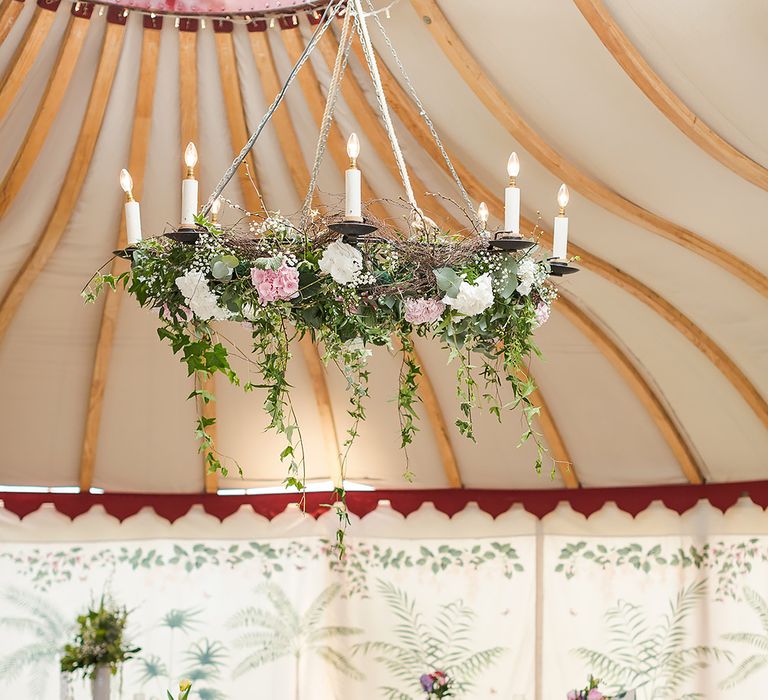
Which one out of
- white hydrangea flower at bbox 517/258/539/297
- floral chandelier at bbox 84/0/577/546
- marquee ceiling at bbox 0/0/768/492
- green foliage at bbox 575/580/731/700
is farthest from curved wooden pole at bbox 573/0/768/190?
green foliage at bbox 575/580/731/700

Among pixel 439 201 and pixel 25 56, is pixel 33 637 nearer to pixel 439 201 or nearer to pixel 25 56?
pixel 439 201

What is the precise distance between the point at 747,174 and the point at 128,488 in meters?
4.16

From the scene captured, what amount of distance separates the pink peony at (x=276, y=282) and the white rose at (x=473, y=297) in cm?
39

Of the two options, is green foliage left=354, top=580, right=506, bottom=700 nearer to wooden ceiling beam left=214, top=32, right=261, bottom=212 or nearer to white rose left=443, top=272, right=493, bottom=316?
wooden ceiling beam left=214, top=32, right=261, bottom=212

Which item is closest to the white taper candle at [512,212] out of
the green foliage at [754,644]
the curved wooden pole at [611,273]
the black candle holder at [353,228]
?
the black candle holder at [353,228]

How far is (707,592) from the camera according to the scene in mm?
6062

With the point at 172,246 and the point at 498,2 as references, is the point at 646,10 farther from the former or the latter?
the point at 172,246

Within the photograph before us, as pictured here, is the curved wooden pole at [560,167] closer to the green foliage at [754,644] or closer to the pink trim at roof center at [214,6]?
the pink trim at roof center at [214,6]

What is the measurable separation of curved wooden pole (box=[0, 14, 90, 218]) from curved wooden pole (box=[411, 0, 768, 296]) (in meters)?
1.27

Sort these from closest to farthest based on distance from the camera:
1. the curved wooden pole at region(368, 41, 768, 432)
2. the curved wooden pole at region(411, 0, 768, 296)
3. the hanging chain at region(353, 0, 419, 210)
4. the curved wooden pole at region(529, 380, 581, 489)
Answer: the hanging chain at region(353, 0, 419, 210) < the curved wooden pole at region(411, 0, 768, 296) < the curved wooden pole at region(368, 41, 768, 432) < the curved wooden pole at region(529, 380, 581, 489)

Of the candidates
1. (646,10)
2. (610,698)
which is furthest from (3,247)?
(610,698)

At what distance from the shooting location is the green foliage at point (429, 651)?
6.56m

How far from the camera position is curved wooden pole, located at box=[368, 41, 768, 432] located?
14.6 feet

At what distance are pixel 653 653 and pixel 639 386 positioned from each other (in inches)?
59.6
